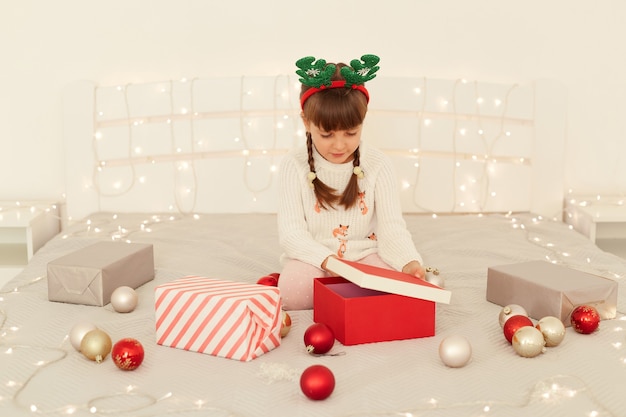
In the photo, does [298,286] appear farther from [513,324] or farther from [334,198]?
[513,324]

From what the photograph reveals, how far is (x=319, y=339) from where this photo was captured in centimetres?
135

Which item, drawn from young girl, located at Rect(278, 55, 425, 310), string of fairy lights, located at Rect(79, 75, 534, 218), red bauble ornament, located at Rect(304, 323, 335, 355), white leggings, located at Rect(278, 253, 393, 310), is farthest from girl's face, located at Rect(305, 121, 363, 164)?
string of fairy lights, located at Rect(79, 75, 534, 218)

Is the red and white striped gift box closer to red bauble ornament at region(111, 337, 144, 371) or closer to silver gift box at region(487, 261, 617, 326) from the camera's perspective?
red bauble ornament at region(111, 337, 144, 371)

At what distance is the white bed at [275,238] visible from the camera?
118cm

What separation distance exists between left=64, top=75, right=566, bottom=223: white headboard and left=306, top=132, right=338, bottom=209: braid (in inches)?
33.7

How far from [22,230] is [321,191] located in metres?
1.51

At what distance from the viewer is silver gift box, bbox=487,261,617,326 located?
1504 mm

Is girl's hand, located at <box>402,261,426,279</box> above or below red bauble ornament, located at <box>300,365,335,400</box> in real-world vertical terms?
above

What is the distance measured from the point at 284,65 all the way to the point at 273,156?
15.2 inches

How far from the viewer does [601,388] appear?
121cm

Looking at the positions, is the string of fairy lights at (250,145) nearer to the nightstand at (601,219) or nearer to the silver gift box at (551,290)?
the nightstand at (601,219)

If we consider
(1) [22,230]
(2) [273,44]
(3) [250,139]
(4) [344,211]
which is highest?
(2) [273,44]

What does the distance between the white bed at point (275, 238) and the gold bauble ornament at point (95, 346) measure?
2cm

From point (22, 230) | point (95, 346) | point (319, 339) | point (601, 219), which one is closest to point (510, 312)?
point (319, 339)
